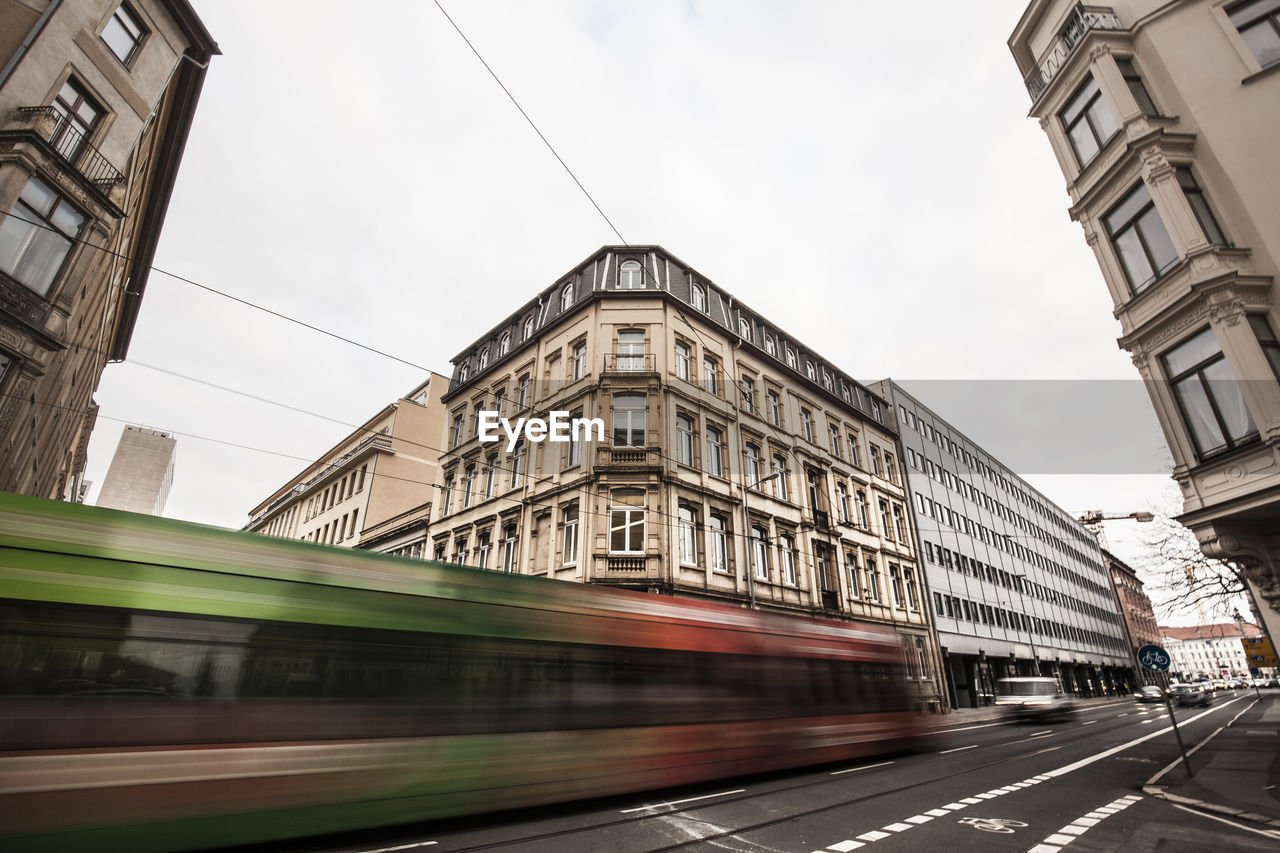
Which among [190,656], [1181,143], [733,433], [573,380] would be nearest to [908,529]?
[733,433]

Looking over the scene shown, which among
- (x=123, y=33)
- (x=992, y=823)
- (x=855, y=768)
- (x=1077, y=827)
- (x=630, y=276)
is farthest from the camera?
(x=630, y=276)

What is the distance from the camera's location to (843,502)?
1134 inches

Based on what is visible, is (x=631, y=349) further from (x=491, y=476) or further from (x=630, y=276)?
(x=491, y=476)

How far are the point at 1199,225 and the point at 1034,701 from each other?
879 inches

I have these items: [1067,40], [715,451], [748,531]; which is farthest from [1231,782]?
[1067,40]

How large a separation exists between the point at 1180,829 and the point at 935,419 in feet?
134

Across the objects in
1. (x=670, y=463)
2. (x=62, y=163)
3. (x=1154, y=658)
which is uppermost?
(x=62, y=163)

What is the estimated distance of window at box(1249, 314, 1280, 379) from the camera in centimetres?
955

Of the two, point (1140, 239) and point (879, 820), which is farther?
point (1140, 239)

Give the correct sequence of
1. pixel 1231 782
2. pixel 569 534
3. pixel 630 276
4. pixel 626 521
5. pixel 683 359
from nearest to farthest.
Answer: pixel 1231 782 < pixel 626 521 < pixel 569 534 < pixel 683 359 < pixel 630 276

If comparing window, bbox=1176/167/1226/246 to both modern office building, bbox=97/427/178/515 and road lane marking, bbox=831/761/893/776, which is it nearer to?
road lane marking, bbox=831/761/893/776

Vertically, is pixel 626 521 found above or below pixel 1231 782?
above

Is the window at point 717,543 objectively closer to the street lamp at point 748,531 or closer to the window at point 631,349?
the street lamp at point 748,531

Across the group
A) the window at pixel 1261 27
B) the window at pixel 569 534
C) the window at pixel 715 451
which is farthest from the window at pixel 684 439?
the window at pixel 1261 27
